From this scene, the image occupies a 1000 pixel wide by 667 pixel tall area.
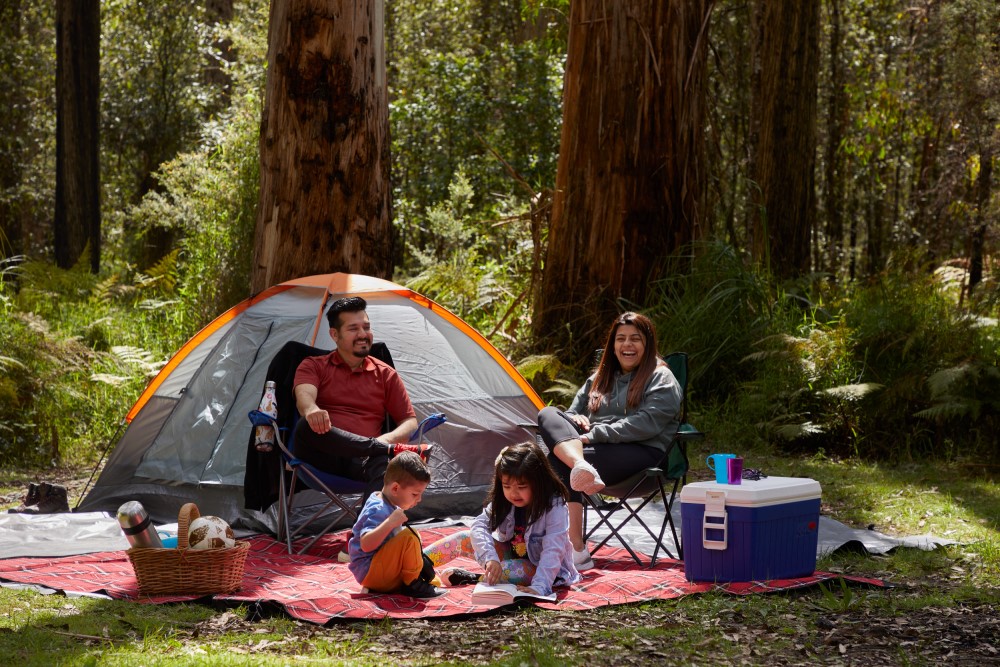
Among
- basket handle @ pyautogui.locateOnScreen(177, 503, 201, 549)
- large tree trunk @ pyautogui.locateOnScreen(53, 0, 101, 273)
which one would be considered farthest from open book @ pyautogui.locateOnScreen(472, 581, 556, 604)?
large tree trunk @ pyautogui.locateOnScreen(53, 0, 101, 273)

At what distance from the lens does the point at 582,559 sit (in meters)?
4.52

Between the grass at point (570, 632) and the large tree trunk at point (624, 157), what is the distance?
4.41 metres

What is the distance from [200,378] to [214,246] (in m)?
4.28

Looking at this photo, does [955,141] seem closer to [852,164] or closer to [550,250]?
[852,164]

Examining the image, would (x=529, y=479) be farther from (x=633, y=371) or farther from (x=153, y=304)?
(x=153, y=304)

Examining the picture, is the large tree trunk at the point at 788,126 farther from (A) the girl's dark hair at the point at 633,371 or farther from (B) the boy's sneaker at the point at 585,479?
(B) the boy's sneaker at the point at 585,479

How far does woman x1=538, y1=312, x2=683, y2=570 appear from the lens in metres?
4.53

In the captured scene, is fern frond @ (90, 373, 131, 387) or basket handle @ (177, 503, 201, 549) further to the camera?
fern frond @ (90, 373, 131, 387)

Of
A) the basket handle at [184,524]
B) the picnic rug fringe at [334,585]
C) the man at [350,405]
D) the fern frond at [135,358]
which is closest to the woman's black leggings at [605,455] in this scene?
the picnic rug fringe at [334,585]

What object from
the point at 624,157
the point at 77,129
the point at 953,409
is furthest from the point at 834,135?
the point at 953,409

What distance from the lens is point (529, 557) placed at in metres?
4.11

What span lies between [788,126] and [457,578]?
24.2 feet

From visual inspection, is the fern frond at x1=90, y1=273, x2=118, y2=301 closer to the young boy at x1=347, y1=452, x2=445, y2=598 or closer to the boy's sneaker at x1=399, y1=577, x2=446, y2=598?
the young boy at x1=347, y1=452, x2=445, y2=598

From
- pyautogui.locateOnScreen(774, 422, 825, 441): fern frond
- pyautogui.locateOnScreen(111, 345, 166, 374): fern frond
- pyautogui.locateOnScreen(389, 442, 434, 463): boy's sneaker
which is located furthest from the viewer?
pyautogui.locateOnScreen(111, 345, 166, 374): fern frond
